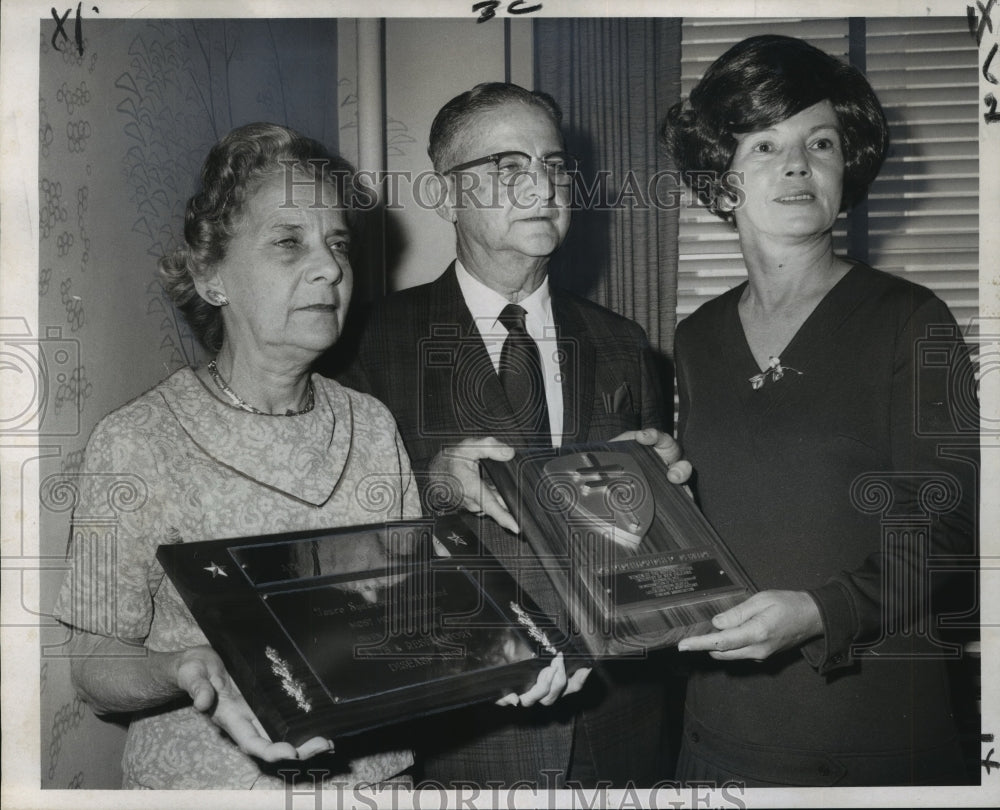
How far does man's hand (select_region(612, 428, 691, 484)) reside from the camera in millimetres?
1628

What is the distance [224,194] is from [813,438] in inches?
45.0

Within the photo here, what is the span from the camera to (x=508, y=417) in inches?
65.1

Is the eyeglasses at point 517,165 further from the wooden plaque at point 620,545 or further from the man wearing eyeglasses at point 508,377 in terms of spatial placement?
the wooden plaque at point 620,545

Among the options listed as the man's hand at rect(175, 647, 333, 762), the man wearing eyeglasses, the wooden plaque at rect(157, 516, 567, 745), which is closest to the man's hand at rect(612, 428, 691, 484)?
the man wearing eyeglasses

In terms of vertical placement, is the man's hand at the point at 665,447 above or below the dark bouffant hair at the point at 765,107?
below

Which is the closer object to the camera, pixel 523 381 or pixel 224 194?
pixel 224 194

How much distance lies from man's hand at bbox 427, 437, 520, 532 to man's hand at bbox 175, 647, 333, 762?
49 centimetres

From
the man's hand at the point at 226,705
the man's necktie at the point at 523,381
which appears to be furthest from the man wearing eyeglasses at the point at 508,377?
the man's hand at the point at 226,705

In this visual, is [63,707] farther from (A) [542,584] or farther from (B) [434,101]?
(B) [434,101]

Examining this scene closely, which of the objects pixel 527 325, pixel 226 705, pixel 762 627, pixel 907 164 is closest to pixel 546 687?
pixel 762 627

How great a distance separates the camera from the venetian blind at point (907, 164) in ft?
5.61

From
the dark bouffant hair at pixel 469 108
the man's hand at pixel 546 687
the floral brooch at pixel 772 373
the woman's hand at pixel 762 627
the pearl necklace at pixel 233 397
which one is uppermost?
the dark bouffant hair at pixel 469 108

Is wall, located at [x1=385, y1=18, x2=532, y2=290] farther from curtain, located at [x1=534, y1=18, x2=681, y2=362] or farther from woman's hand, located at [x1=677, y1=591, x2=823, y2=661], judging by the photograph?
woman's hand, located at [x1=677, y1=591, x2=823, y2=661]

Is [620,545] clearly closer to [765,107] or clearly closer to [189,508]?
[189,508]
